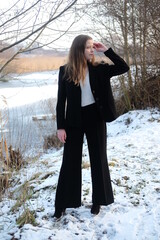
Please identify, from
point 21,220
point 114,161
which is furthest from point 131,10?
point 21,220

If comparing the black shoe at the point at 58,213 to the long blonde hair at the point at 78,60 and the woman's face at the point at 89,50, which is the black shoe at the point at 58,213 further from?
A: the woman's face at the point at 89,50

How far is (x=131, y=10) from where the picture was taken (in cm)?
752

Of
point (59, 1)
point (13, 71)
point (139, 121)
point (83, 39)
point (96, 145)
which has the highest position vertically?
point (59, 1)

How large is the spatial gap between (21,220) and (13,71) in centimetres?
144

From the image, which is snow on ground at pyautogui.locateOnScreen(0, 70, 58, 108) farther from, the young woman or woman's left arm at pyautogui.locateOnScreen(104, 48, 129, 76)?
woman's left arm at pyautogui.locateOnScreen(104, 48, 129, 76)

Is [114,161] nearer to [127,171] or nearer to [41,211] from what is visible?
[127,171]

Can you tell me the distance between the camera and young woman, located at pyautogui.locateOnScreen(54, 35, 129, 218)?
7.86ft

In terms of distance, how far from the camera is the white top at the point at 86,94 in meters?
2.44

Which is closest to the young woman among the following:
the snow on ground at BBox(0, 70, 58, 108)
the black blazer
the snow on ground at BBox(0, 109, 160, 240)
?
the black blazer

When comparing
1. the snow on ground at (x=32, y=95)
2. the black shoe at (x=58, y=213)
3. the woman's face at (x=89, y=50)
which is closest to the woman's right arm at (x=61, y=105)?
the woman's face at (x=89, y=50)

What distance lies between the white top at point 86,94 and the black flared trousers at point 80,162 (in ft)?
0.13

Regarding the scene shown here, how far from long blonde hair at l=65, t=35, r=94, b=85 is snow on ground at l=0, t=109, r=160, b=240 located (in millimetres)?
1265

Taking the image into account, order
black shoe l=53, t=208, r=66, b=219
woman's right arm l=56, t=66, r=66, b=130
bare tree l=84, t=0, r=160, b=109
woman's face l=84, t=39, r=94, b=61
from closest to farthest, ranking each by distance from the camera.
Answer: woman's face l=84, t=39, r=94, b=61, woman's right arm l=56, t=66, r=66, b=130, black shoe l=53, t=208, r=66, b=219, bare tree l=84, t=0, r=160, b=109

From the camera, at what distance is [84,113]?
8.16ft
